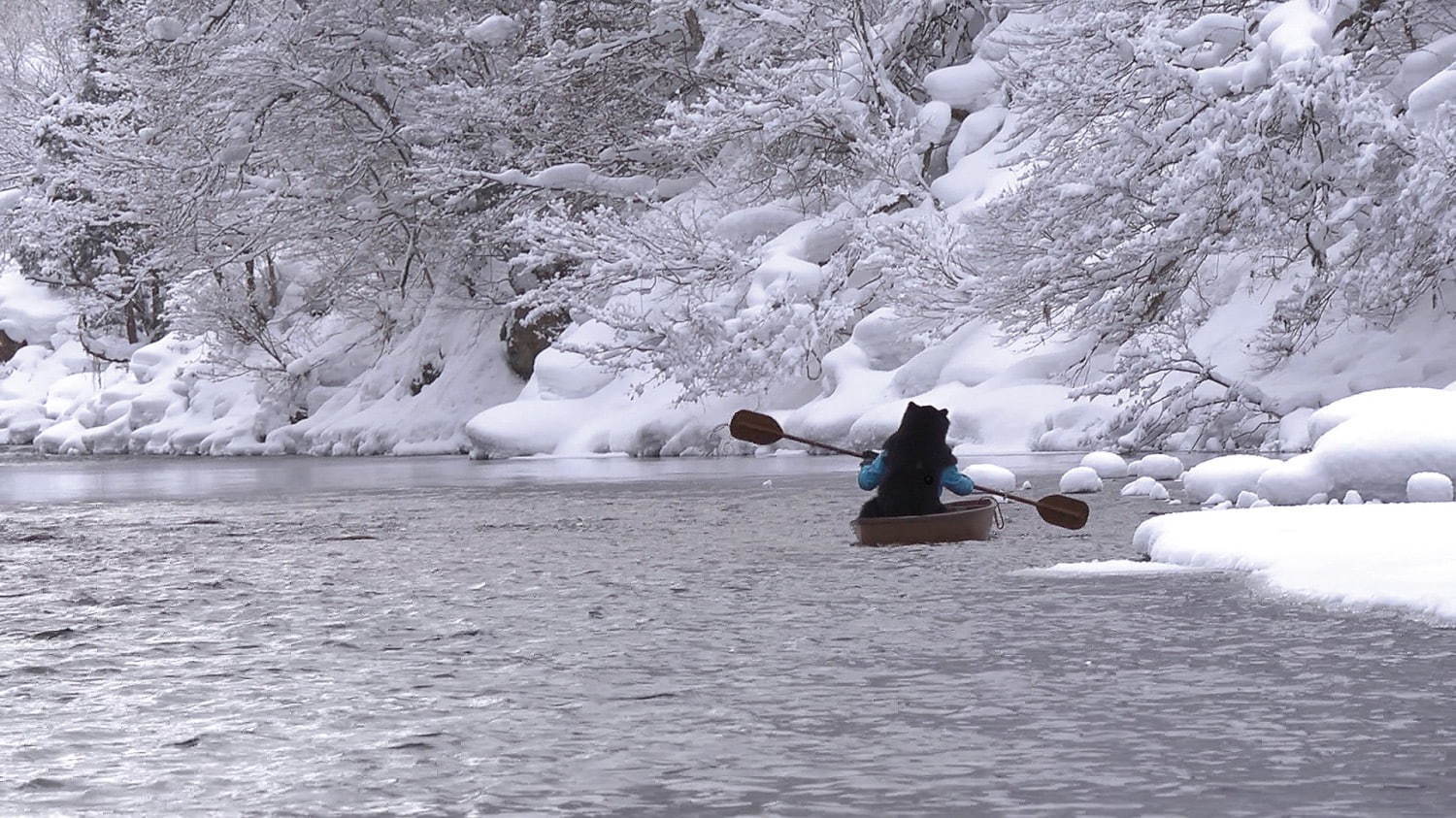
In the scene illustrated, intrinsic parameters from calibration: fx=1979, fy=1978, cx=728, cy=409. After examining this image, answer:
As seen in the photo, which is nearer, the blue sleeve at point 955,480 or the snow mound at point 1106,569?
the snow mound at point 1106,569

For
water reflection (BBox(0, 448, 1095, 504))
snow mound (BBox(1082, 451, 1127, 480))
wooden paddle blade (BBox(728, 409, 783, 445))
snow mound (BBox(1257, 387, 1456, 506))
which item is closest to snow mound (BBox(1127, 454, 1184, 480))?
snow mound (BBox(1082, 451, 1127, 480))

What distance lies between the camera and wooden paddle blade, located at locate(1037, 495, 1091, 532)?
426 inches

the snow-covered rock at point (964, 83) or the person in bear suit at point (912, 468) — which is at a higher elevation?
the snow-covered rock at point (964, 83)

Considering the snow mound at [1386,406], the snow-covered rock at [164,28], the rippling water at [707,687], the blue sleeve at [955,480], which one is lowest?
the rippling water at [707,687]

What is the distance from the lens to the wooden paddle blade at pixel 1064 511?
10.8 m

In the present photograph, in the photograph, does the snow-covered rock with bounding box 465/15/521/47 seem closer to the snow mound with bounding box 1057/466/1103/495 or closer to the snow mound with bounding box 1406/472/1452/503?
the snow mound with bounding box 1057/466/1103/495

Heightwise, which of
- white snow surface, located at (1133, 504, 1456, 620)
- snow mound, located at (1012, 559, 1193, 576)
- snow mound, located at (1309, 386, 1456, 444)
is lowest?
snow mound, located at (1012, 559, 1193, 576)

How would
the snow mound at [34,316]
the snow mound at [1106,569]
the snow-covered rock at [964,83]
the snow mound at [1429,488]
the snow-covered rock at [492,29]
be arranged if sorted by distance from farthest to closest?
1. the snow mound at [34,316]
2. the snow-covered rock at [492,29]
3. the snow-covered rock at [964,83]
4. the snow mound at [1429,488]
5. the snow mound at [1106,569]

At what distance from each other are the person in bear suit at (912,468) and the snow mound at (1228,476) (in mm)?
2557

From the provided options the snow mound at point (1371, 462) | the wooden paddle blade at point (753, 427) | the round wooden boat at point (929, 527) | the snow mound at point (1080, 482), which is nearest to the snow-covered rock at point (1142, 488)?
the snow mound at point (1080, 482)

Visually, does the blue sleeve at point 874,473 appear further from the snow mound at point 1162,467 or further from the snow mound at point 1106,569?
the snow mound at point 1162,467

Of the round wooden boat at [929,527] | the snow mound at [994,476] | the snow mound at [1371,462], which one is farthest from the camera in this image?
the snow mound at [994,476]

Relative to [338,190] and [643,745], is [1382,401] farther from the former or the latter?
[338,190]

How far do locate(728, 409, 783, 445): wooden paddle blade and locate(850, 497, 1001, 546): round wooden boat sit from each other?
192 centimetres
